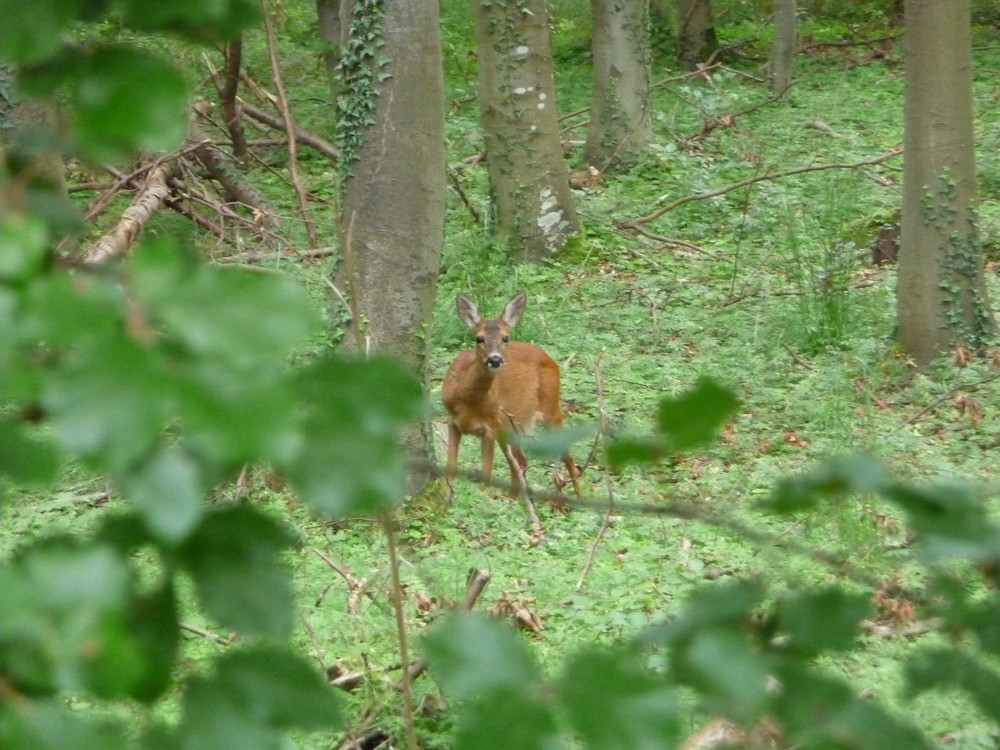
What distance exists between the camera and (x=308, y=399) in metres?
0.90

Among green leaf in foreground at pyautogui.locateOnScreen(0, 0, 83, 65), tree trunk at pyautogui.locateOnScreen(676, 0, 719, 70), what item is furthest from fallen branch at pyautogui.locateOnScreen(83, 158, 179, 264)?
tree trunk at pyautogui.locateOnScreen(676, 0, 719, 70)

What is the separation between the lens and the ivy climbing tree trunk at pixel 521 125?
11812 mm

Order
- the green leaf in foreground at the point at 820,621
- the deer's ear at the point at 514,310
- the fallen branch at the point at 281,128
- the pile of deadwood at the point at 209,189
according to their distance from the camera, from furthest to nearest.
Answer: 1. the fallen branch at the point at 281,128
2. the deer's ear at the point at 514,310
3. the pile of deadwood at the point at 209,189
4. the green leaf in foreground at the point at 820,621

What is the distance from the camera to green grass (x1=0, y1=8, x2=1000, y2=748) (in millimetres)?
5027

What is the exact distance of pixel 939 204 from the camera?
8797 mm

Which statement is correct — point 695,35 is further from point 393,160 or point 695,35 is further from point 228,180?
point 393,160

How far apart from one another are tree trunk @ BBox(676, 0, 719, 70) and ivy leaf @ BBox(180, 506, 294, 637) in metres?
20.7

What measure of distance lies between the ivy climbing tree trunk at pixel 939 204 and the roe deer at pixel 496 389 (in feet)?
8.66

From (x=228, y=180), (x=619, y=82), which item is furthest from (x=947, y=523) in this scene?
(x=619, y=82)

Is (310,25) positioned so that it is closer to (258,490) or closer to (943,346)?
(943,346)

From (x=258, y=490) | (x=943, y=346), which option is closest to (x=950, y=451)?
(x=943, y=346)

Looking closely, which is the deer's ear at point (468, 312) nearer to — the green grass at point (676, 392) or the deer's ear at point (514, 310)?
the deer's ear at point (514, 310)

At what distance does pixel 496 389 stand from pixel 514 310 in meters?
0.70

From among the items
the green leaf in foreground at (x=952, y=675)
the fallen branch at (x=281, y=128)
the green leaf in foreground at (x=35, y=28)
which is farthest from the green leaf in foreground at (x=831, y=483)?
the fallen branch at (x=281, y=128)
